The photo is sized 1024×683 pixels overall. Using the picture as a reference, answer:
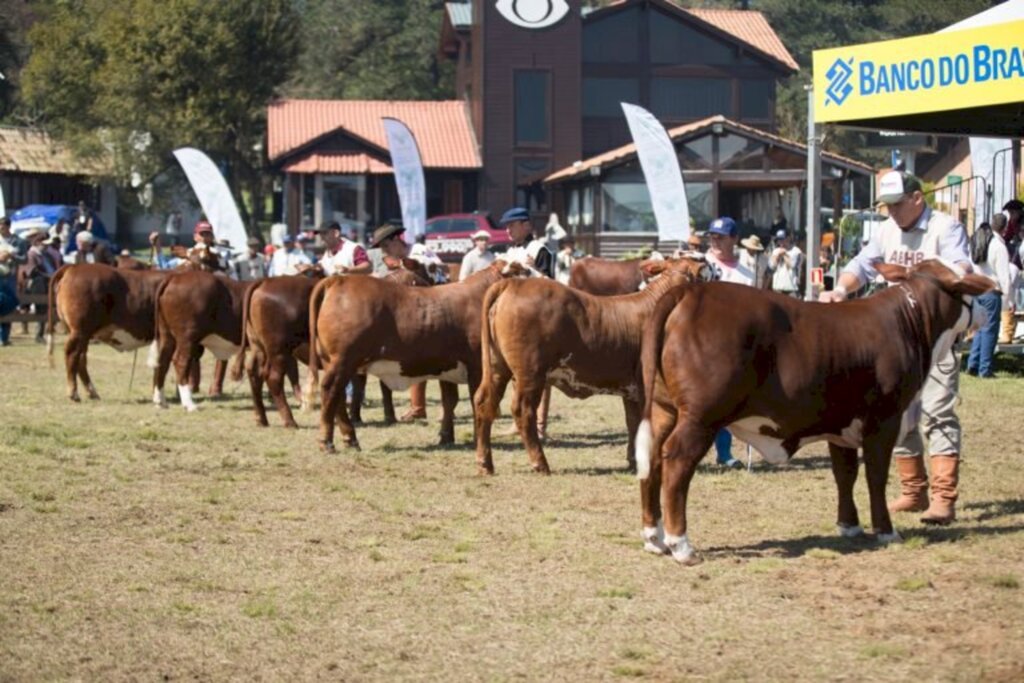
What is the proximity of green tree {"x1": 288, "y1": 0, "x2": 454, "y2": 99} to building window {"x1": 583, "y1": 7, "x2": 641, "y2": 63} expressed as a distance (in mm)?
17485

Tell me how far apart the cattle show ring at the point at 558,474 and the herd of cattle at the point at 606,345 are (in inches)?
0.9

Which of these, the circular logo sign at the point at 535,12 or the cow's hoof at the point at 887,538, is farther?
the circular logo sign at the point at 535,12

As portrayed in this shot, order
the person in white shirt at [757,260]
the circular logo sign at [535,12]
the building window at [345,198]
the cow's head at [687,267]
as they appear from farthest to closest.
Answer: the circular logo sign at [535,12], the building window at [345,198], the person in white shirt at [757,260], the cow's head at [687,267]

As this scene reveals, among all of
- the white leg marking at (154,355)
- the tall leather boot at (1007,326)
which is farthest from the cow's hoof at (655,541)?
the tall leather boot at (1007,326)

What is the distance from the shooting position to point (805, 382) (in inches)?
362

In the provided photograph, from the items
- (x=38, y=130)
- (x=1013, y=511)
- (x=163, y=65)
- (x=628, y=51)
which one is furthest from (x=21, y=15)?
(x=1013, y=511)

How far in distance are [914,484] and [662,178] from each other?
67.7 feet

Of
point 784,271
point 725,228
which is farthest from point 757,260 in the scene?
point 784,271

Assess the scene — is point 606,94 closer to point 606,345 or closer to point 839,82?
point 839,82

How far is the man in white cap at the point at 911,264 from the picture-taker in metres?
10.3

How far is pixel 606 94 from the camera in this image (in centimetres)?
6038

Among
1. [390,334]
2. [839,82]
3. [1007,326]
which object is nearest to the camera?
[390,334]

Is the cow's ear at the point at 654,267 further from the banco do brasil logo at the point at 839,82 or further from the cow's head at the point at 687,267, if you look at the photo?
the banco do brasil logo at the point at 839,82

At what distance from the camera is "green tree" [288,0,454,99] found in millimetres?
76562
